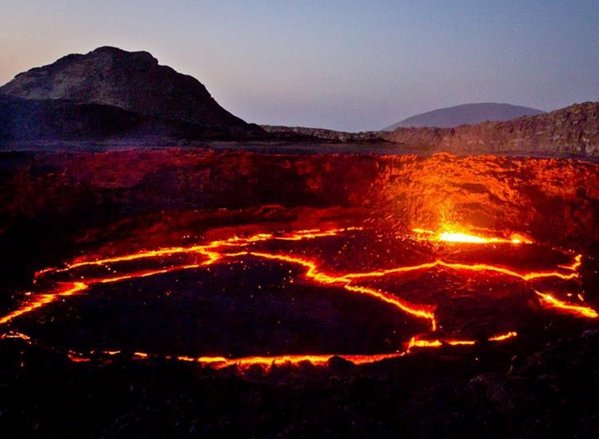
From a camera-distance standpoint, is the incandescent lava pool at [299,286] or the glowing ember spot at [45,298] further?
the glowing ember spot at [45,298]

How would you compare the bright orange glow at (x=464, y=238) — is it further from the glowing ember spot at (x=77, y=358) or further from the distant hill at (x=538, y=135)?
the glowing ember spot at (x=77, y=358)

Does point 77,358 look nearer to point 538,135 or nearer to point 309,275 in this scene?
point 309,275

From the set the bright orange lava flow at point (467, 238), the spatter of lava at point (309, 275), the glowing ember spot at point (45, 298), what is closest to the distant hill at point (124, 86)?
the bright orange lava flow at point (467, 238)

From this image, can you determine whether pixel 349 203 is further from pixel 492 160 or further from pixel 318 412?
pixel 318 412

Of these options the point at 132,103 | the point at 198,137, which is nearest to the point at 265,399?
the point at 198,137

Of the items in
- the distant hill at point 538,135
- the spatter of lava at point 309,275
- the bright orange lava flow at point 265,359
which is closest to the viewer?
the bright orange lava flow at point 265,359

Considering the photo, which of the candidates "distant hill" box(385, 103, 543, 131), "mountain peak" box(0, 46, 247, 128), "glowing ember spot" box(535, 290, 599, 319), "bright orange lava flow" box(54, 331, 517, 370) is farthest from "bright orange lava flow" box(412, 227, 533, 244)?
"distant hill" box(385, 103, 543, 131)
